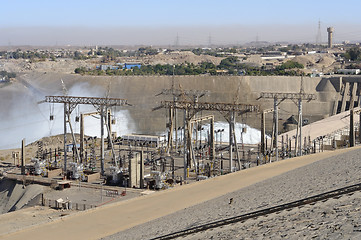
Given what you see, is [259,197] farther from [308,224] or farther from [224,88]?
[224,88]

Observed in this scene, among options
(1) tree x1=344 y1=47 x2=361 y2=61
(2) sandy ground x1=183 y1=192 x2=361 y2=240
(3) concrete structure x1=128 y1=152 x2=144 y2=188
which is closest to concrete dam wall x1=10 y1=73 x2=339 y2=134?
(3) concrete structure x1=128 y1=152 x2=144 y2=188

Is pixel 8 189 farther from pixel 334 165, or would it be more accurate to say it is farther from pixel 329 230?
pixel 329 230

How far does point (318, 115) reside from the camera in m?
63.1

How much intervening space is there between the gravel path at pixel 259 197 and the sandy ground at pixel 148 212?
0.16 feet

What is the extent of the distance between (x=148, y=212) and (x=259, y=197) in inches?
149

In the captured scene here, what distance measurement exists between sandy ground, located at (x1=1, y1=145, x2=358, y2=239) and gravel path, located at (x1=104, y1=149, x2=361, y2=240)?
0.05 meters

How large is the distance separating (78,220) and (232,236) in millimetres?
7900

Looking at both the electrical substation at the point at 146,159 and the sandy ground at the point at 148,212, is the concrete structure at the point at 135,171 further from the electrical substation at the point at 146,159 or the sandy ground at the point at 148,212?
the sandy ground at the point at 148,212

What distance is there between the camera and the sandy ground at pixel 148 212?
46.5ft

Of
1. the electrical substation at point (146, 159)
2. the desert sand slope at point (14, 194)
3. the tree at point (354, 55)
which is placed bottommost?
the desert sand slope at point (14, 194)

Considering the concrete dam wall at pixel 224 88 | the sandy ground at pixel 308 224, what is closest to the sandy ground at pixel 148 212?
the sandy ground at pixel 308 224

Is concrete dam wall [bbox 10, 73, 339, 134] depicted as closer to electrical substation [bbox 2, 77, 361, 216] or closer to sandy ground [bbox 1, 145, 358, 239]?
electrical substation [bbox 2, 77, 361, 216]

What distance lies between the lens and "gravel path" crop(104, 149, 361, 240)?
13.0 m

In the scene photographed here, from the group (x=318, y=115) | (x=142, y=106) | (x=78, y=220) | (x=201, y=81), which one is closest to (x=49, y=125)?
(x=142, y=106)
